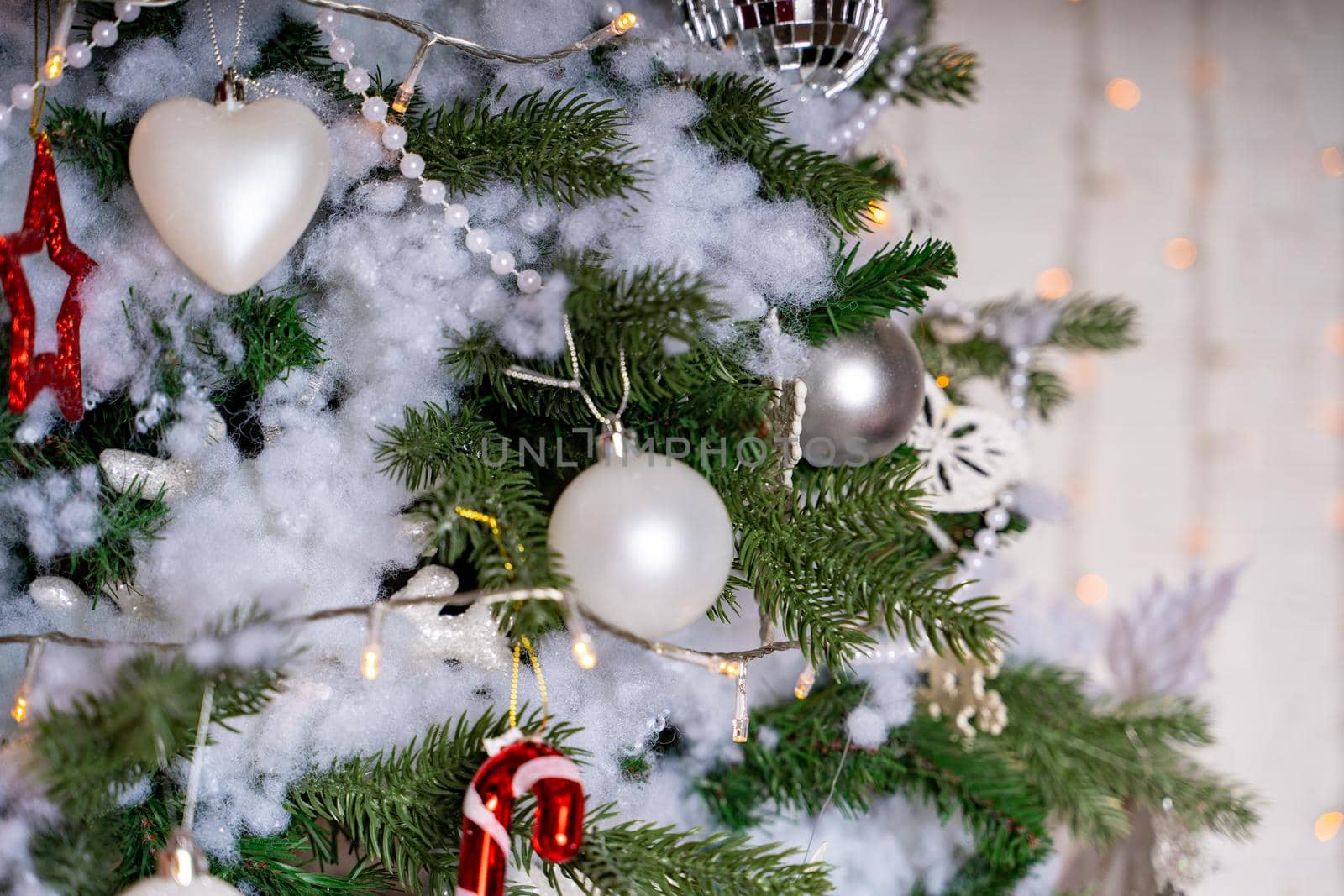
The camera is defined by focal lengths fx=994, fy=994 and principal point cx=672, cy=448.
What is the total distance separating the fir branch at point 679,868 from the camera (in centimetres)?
41

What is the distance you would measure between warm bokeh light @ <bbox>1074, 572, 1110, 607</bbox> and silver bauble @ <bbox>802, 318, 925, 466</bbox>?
A: 984 mm

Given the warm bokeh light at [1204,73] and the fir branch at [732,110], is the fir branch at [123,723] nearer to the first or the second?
the fir branch at [732,110]

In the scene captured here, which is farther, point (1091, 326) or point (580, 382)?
point (1091, 326)

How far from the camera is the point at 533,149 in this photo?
0.42 m

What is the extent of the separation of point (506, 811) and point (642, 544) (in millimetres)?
124

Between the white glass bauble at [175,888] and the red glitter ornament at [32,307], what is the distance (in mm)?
183

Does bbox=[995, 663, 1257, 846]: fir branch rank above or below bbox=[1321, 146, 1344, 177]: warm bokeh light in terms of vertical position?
below

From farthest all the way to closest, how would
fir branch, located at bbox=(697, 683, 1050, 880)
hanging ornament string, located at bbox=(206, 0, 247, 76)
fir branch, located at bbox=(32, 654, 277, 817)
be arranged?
fir branch, located at bbox=(697, 683, 1050, 880) < hanging ornament string, located at bbox=(206, 0, 247, 76) < fir branch, located at bbox=(32, 654, 277, 817)

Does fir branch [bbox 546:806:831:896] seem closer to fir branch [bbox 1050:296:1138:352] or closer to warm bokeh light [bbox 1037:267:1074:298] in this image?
fir branch [bbox 1050:296:1138:352]

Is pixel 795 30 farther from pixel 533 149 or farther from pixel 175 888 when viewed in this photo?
pixel 175 888

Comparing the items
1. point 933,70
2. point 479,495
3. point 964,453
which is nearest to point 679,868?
point 479,495

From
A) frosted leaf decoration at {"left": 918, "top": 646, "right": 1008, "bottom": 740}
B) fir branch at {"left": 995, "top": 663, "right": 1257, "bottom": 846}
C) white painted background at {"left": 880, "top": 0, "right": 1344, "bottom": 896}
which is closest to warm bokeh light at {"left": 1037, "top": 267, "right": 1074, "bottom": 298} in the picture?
white painted background at {"left": 880, "top": 0, "right": 1344, "bottom": 896}

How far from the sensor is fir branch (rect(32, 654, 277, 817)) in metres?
0.31

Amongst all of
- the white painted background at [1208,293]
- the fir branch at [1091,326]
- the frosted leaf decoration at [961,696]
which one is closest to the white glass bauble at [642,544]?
the frosted leaf decoration at [961,696]
